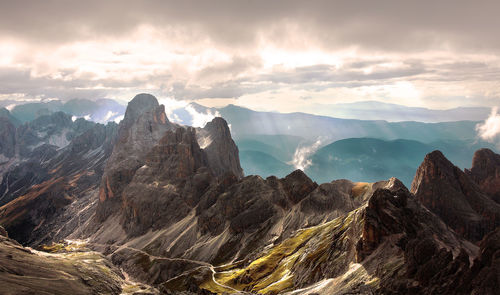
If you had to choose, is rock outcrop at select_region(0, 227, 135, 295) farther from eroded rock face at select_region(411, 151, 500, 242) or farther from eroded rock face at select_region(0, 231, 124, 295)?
eroded rock face at select_region(411, 151, 500, 242)

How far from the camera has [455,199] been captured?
554 feet

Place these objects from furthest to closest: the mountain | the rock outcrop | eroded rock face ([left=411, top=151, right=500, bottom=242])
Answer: eroded rock face ([left=411, top=151, right=500, bottom=242]), the mountain, the rock outcrop

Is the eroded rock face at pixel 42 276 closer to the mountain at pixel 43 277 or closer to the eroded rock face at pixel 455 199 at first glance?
the mountain at pixel 43 277

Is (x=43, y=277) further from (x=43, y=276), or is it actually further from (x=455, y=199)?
(x=455, y=199)

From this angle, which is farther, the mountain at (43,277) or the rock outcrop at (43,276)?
the mountain at (43,277)

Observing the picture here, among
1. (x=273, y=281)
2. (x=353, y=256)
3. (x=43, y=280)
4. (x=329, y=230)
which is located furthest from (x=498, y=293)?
(x=43, y=280)

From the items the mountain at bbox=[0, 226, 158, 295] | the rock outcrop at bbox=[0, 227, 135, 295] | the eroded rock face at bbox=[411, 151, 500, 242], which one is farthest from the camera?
the eroded rock face at bbox=[411, 151, 500, 242]

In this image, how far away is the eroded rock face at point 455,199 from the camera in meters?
159

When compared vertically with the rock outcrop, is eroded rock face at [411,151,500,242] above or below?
above

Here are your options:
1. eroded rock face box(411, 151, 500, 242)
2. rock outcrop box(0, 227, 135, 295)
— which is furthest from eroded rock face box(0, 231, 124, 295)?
eroded rock face box(411, 151, 500, 242)

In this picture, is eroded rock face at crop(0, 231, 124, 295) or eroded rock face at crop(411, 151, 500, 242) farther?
eroded rock face at crop(411, 151, 500, 242)

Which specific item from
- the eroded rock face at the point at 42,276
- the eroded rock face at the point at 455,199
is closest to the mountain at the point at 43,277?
the eroded rock face at the point at 42,276

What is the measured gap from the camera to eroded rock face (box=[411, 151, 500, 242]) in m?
159

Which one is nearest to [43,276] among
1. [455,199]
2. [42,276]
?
[42,276]
